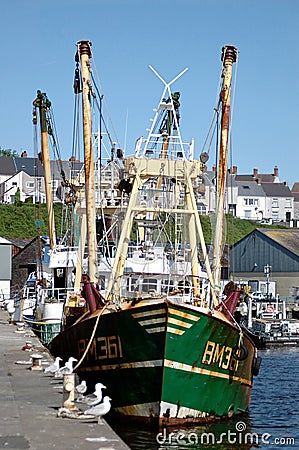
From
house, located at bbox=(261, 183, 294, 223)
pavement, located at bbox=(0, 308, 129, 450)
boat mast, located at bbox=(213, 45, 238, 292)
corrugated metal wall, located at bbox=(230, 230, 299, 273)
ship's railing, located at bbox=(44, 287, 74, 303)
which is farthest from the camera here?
house, located at bbox=(261, 183, 294, 223)

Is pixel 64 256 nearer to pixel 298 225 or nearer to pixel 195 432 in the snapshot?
pixel 195 432

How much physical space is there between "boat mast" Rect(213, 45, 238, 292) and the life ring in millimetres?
2848

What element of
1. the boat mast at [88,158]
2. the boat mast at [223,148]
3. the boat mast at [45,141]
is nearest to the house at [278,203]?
the boat mast at [45,141]

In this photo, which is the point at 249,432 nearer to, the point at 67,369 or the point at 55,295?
the point at 67,369

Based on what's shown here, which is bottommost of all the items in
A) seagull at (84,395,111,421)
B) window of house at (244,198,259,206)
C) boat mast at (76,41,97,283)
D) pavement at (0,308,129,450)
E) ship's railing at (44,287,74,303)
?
pavement at (0,308,129,450)

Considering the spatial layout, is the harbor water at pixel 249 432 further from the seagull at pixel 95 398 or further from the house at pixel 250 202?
the house at pixel 250 202

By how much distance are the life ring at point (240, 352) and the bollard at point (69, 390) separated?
6501 millimetres

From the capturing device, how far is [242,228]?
336 ft

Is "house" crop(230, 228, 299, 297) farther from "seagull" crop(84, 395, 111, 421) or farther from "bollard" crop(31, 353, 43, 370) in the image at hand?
"seagull" crop(84, 395, 111, 421)

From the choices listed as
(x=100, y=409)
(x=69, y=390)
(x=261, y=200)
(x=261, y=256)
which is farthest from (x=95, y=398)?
(x=261, y=200)

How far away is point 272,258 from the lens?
72.4 metres

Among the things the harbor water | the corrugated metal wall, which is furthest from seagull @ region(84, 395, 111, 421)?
the corrugated metal wall

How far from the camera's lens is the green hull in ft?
58.6

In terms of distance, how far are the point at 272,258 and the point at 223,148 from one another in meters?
49.5
